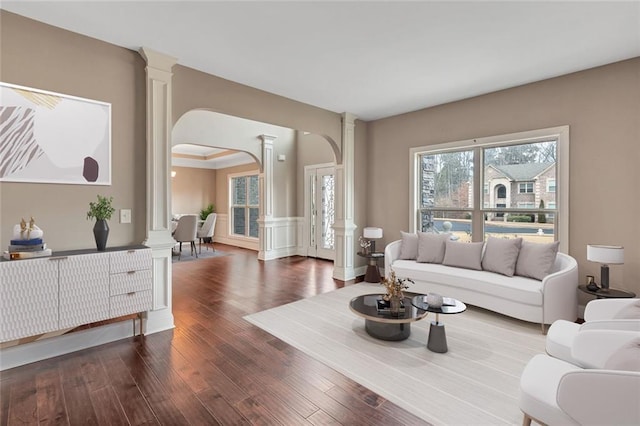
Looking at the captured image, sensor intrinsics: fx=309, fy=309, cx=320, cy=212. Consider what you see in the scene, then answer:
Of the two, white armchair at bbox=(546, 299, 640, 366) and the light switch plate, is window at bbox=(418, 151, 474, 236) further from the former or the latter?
the light switch plate

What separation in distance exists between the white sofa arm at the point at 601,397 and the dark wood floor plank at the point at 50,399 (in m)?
2.69

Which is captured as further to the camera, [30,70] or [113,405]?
[30,70]

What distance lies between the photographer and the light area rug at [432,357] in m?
2.02

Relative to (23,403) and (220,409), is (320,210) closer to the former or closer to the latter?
(220,409)

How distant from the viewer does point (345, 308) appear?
3877mm

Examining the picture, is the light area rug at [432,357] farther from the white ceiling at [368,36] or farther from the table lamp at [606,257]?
the white ceiling at [368,36]

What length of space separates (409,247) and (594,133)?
254 centimetres

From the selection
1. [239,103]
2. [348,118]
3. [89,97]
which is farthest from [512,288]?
[89,97]

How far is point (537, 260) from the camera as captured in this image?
3482 millimetres

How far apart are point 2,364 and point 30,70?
2.36 meters

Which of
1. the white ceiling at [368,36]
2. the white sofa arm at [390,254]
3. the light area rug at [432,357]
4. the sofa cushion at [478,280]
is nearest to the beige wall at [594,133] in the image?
the white ceiling at [368,36]

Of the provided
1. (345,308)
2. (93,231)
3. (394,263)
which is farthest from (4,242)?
(394,263)

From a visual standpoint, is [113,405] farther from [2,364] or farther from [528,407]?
[528,407]

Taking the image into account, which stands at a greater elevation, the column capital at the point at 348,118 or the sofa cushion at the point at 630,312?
the column capital at the point at 348,118
